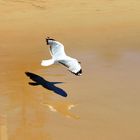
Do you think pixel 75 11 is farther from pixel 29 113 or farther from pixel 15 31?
pixel 29 113

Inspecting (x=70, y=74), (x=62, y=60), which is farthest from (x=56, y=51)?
(x=70, y=74)

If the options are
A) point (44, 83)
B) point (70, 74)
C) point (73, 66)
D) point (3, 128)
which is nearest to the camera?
point (3, 128)

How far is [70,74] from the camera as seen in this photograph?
315 inches

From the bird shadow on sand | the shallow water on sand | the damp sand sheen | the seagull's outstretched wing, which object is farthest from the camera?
the bird shadow on sand

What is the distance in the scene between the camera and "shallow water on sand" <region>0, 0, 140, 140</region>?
642 centimetres

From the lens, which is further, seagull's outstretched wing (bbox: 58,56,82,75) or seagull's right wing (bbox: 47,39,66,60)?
seagull's right wing (bbox: 47,39,66,60)

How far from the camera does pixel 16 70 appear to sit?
816 cm

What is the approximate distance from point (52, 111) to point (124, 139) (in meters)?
1.14

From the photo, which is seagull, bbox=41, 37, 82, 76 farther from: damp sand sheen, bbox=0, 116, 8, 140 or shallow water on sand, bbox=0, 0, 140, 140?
damp sand sheen, bbox=0, 116, 8, 140

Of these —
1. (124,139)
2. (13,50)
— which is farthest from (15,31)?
(124,139)

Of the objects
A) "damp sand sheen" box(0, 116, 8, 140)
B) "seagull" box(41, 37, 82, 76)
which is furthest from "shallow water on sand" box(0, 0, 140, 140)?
"seagull" box(41, 37, 82, 76)

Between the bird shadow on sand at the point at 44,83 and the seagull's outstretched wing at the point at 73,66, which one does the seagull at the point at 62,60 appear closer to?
the seagull's outstretched wing at the point at 73,66

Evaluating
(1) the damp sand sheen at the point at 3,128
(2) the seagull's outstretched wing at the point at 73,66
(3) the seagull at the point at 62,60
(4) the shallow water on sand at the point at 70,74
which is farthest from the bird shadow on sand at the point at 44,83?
(1) the damp sand sheen at the point at 3,128

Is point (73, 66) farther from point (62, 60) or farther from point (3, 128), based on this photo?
point (3, 128)
